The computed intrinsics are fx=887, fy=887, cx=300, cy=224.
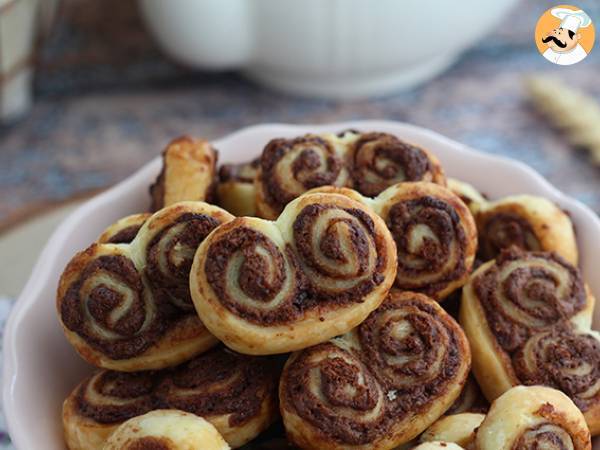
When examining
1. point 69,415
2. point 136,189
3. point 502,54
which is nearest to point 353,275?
point 69,415

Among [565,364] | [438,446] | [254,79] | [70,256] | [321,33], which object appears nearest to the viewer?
[438,446]

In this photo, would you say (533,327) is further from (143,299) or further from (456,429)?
(143,299)

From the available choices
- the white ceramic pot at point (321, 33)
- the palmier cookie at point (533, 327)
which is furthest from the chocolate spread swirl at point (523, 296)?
the white ceramic pot at point (321, 33)

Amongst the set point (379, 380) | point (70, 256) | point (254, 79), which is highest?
point (379, 380)

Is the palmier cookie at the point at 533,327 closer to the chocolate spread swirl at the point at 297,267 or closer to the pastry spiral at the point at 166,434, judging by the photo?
the chocolate spread swirl at the point at 297,267

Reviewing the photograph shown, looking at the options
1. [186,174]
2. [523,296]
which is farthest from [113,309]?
[523,296]

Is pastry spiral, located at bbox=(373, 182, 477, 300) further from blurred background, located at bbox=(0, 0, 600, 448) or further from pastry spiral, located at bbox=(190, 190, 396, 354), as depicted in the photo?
blurred background, located at bbox=(0, 0, 600, 448)
